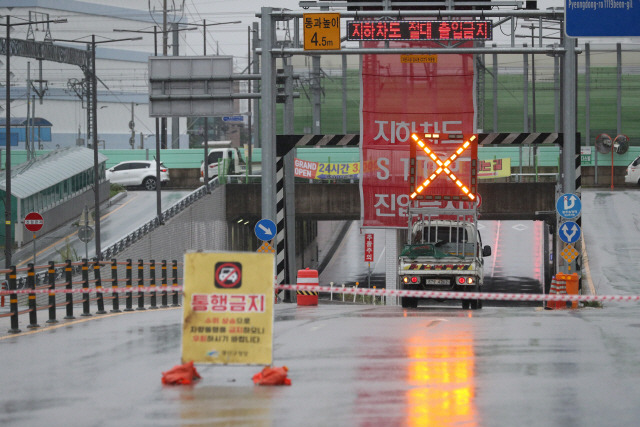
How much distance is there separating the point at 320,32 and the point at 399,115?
4.69 metres

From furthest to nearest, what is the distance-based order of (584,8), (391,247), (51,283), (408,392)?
(391,247)
(584,8)
(51,283)
(408,392)

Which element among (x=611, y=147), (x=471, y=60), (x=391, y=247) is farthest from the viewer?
(x=611, y=147)

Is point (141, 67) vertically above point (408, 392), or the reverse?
point (141, 67)

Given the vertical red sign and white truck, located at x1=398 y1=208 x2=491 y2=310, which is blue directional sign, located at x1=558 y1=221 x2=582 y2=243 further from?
the vertical red sign

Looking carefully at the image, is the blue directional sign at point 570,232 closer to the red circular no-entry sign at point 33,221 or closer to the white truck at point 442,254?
the white truck at point 442,254

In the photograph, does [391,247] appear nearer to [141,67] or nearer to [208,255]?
[208,255]

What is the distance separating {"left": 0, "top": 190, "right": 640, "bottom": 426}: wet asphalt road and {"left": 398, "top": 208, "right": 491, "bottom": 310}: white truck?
5.30 meters

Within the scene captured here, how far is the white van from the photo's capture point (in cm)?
5666

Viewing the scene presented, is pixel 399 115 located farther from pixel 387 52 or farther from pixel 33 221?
pixel 33 221

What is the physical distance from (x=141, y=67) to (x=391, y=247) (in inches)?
2983

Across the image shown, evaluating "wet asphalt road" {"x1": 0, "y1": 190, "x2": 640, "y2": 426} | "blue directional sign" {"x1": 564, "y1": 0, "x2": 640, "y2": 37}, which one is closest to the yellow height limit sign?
"blue directional sign" {"x1": 564, "y1": 0, "x2": 640, "y2": 37}

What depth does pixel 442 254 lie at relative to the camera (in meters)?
24.5

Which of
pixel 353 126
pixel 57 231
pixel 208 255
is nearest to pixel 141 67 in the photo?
pixel 353 126

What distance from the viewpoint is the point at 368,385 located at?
A: 35.5ft
